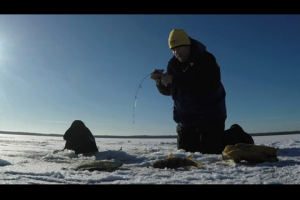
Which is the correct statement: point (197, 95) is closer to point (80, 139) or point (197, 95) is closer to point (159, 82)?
point (159, 82)

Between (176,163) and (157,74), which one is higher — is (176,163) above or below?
below

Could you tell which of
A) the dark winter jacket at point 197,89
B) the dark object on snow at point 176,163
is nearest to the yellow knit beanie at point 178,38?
the dark winter jacket at point 197,89

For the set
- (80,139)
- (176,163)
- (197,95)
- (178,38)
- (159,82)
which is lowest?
(176,163)

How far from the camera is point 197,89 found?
14.2ft

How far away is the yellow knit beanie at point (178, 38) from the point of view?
4.34 metres

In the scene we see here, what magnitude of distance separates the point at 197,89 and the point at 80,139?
278cm

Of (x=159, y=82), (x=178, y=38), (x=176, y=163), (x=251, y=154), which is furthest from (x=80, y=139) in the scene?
(x=251, y=154)

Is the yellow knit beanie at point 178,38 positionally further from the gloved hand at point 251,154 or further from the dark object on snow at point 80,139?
the dark object on snow at point 80,139
